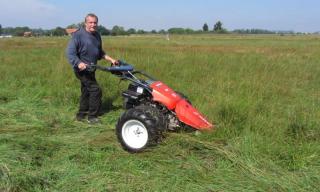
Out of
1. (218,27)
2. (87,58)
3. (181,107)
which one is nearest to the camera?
(181,107)

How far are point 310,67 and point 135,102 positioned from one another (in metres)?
9.20

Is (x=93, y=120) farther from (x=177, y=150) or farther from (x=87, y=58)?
(x=177, y=150)

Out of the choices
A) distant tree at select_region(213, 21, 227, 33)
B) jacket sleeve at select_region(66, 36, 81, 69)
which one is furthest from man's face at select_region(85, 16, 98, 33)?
distant tree at select_region(213, 21, 227, 33)

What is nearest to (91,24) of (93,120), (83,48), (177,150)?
(83,48)

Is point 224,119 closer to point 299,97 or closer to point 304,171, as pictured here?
point 304,171

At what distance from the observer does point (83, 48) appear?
7.06 m

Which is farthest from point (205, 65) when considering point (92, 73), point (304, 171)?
point (304, 171)

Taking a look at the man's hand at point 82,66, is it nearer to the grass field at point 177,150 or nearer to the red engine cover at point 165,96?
the grass field at point 177,150

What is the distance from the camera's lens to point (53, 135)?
631 cm

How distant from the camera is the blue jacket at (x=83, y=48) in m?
6.91

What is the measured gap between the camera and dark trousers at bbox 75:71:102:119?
7285 mm

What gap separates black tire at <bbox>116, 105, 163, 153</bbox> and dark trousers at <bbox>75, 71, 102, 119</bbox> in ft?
5.67

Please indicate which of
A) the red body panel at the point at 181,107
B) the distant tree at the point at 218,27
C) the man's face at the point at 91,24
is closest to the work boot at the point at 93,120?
the man's face at the point at 91,24

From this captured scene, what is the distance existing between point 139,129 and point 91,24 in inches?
87.4
